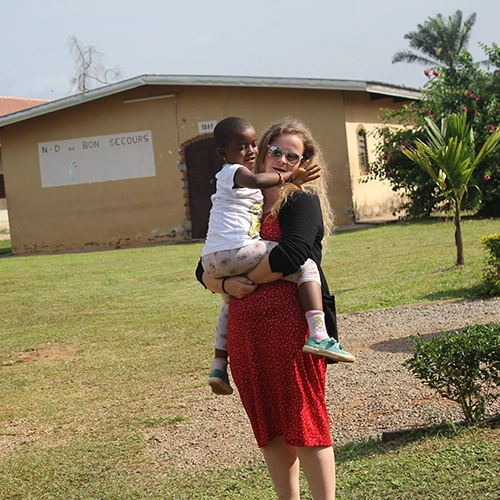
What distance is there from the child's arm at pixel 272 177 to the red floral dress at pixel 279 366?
0.58 feet

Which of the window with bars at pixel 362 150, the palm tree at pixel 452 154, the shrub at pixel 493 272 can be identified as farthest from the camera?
the window with bars at pixel 362 150

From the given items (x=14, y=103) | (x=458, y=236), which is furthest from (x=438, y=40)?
(x=458, y=236)

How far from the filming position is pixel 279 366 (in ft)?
10.3

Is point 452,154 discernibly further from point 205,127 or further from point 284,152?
point 205,127

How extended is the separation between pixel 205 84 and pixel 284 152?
17275 millimetres

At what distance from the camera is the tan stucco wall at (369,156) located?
816 inches

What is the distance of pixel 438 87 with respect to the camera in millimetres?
19469

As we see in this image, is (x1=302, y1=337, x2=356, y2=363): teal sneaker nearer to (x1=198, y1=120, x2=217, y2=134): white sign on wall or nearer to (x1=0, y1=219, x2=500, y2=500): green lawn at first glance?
(x1=0, y1=219, x2=500, y2=500): green lawn

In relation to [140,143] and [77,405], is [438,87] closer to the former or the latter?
[140,143]

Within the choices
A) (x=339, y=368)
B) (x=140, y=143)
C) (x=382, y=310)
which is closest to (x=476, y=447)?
(x=339, y=368)

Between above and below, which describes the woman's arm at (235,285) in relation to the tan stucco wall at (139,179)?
below

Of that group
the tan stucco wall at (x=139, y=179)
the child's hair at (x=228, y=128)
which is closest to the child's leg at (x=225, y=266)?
the child's hair at (x=228, y=128)

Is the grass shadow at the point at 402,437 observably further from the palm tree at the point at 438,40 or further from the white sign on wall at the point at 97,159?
the palm tree at the point at 438,40

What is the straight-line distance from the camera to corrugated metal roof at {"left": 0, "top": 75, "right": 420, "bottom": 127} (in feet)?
63.8
